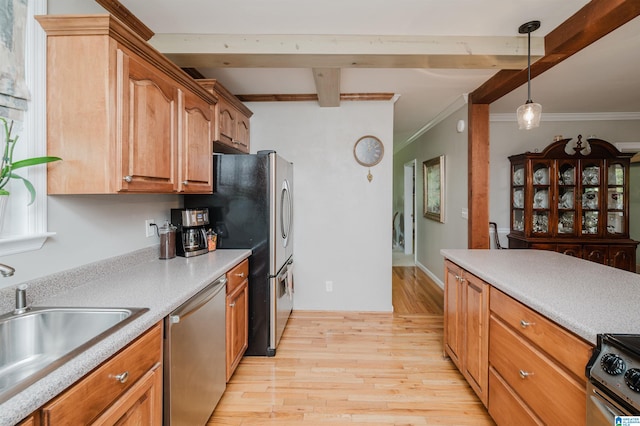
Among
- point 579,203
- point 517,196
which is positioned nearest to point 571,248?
point 579,203

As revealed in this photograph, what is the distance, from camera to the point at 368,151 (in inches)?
133

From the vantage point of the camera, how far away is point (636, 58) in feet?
8.25

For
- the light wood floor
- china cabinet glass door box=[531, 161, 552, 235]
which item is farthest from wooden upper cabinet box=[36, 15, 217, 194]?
china cabinet glass door box=[531, 161, 552, 235]

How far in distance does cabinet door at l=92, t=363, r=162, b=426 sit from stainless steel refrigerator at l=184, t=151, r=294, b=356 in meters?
1.30

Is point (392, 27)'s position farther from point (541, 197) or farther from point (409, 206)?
point (409, 206)

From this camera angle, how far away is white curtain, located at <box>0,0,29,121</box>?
1257 mm

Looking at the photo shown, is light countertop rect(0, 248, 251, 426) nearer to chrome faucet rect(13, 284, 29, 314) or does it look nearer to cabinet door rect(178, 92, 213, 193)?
chrome faucet rect(13, 284, 29, 314)

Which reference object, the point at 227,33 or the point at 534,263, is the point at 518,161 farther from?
the point at 227,33

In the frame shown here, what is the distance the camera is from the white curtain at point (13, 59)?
1.26 meters

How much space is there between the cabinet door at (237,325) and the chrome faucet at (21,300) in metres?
1.02

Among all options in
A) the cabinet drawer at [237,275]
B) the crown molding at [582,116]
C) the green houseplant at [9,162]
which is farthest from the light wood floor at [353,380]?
the crown molding at [582,116]

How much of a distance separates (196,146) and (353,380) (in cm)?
202

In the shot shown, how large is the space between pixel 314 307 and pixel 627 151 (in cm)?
478

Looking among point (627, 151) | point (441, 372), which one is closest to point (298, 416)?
point (441, 372)
